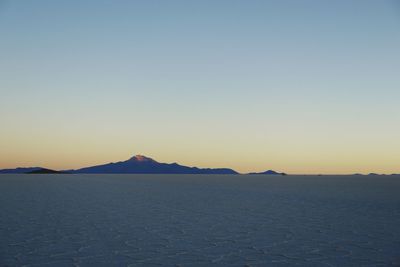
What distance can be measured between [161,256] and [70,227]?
1443 centimetres

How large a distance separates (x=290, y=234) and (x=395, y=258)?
984cm

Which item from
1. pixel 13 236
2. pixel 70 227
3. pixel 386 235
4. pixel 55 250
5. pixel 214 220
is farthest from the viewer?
pixel 214 220

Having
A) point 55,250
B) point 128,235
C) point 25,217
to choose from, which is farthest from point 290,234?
point 25,217

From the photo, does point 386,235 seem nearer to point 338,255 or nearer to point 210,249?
point 338,255

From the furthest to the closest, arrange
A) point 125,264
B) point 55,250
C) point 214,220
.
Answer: point 214,220 → point 55,250 → point 125,264

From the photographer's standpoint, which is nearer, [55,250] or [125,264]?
[125,264]

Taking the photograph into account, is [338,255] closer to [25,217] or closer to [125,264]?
[125,264]

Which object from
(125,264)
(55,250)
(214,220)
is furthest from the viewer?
(214,220)

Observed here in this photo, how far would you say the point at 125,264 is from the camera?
783 inches

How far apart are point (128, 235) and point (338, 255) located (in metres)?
14.9

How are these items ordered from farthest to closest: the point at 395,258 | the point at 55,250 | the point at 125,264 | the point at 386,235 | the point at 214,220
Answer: the point at 214,220
the point at 386,235
the point at 55,250
the point at 395,258
the point at 125,264

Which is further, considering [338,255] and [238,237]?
[238,237]

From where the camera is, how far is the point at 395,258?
2167 centimetres

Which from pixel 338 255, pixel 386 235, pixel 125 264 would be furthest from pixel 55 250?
pixel 386 235
